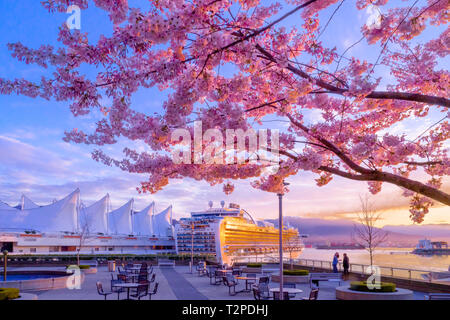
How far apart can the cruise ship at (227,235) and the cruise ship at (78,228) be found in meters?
19.9

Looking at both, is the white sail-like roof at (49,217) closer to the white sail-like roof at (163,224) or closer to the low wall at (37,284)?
the white sail-like roof at (163,224)

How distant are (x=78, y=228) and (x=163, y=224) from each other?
30384mm

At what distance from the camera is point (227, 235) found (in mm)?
71750

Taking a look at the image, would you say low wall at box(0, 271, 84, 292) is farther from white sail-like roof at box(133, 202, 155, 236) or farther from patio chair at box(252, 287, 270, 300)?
white sail-like roof at box(133, 202, 155, 236)

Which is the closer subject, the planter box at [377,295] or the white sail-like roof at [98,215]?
the planter box at [377,295]

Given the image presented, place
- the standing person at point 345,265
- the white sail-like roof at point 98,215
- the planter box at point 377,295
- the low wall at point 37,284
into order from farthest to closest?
the white sail-like roof at point 98,215
the standing person at point 345,265
the low wall at point 37,284
the planter box at point 377,295

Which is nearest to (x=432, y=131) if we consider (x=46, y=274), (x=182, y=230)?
(x=46, y=274)

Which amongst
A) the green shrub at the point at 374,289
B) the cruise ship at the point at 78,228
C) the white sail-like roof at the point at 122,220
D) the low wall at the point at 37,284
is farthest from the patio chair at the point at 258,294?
the white sail-like roof at the point at 122,220

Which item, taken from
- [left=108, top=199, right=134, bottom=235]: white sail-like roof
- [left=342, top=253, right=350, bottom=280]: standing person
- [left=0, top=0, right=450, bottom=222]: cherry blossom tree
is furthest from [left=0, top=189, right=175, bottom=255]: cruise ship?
[left=0, top=0, right=450, bottom=222]: cherry blossom tree

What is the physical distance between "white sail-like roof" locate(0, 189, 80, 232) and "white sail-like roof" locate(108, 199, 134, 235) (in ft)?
52.8

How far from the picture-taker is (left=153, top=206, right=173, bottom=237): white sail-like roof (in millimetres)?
114812

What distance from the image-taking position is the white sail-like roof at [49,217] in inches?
3292
